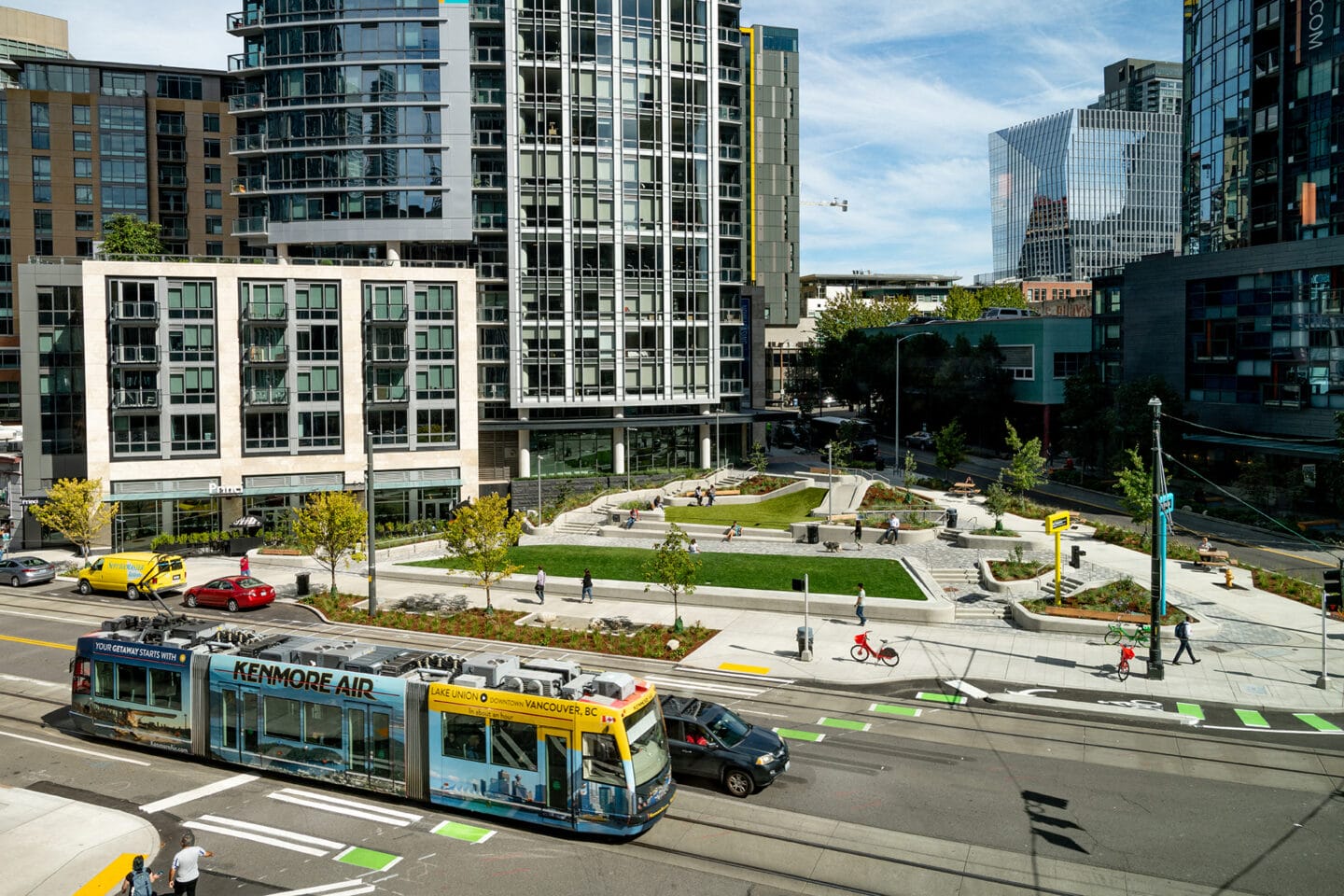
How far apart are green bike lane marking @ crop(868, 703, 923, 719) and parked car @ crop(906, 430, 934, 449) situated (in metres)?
72.2

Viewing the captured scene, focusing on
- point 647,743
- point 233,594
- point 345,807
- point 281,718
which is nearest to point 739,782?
point 647,743

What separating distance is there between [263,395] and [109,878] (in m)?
48.4

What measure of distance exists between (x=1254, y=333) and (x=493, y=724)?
6639 centimetres

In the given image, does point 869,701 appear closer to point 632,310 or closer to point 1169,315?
point 632,310

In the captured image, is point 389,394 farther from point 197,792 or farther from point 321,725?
point 321,725

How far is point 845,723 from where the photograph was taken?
89.0 ft

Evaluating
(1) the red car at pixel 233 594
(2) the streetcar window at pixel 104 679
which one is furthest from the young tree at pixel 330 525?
(2) the streetcar window at pixel 104 679

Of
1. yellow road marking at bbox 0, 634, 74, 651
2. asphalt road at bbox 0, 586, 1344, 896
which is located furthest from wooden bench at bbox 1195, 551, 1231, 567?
yellow road marking at bbox 0, 634, 74, 651

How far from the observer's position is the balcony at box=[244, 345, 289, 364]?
63062mm

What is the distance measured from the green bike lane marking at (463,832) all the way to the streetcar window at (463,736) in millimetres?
1412

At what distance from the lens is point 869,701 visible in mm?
29344

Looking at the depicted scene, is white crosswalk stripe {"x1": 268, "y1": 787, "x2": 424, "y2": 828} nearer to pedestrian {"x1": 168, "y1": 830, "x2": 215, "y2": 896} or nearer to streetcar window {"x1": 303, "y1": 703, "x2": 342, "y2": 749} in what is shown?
streetcar window {"x1": 303, "y1": 703, "x2": 342, "y2": 749}

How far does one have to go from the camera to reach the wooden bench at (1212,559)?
4569 cm

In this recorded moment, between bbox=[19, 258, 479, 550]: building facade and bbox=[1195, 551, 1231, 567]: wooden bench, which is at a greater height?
bbox=[19, 258, 479, 550]: building facade
